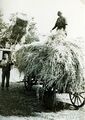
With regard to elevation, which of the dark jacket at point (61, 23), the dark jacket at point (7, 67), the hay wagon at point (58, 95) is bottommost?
the hay wagon at point (58, 95)

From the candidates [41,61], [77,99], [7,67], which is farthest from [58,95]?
[7,67]

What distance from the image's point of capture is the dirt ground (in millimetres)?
1852

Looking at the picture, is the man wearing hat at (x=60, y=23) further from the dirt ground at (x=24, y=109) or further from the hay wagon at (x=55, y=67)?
the dirt ground at (x=24, y=109)

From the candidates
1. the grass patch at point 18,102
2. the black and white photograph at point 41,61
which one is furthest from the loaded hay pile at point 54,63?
the grass patch at point 18,102

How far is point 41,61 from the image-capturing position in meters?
1.85

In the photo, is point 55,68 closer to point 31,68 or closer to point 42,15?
point 31,68

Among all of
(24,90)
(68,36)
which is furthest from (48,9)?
(24,90)

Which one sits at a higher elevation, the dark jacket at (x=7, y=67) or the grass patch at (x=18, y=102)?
the dark jacket at (x=7, y=67)

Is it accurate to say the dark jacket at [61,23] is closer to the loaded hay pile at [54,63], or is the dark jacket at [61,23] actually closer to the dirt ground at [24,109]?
the loaded hay pile at [54,63]

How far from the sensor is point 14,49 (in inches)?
74.9

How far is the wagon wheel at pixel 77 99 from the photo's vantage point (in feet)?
6.07

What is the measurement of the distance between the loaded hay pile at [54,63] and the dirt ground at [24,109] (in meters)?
0.12

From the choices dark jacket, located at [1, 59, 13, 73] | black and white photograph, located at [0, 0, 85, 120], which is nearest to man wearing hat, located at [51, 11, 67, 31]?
black and white photograph, located at [0, 0, 85, 120]

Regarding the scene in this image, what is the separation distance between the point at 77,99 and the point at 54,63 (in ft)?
0.75
